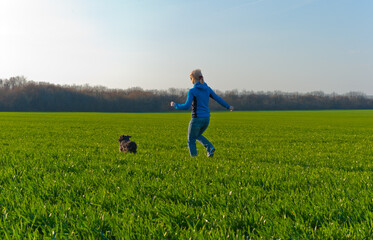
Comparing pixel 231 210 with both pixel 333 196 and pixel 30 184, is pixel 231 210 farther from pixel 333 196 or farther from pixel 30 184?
pixel 30 184

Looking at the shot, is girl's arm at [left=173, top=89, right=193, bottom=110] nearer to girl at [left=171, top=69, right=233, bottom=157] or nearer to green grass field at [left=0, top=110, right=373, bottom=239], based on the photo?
girl at [left=171, top=69, right=233, bottom=157]

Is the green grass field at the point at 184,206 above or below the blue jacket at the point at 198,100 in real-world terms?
below

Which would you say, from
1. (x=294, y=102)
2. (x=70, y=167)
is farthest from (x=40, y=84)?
(x=70, y=167)

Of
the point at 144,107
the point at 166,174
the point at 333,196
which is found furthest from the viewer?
the point at 144,107

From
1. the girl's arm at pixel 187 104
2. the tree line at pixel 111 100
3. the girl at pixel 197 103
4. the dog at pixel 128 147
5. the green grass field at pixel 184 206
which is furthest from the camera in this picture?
the tree line at pixel 111 100

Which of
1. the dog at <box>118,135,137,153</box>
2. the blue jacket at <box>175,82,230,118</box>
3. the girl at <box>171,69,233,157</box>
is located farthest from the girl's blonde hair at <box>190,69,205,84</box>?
the dog at <box>118,135,137,153</box>

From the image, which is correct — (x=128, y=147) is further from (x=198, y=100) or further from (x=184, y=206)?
(x=184, y=206)

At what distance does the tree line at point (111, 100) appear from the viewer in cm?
14600

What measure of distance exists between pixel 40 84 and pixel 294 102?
166403 mm

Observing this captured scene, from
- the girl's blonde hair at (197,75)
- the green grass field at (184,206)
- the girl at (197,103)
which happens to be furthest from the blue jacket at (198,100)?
the green grass field at (184,206)

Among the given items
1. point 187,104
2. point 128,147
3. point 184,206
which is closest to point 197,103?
point 187,104

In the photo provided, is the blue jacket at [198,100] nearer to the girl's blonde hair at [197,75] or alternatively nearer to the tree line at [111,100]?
the girl's blonde hair at [197,75]

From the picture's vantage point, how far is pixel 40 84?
544ft

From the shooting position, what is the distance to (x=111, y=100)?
161 m
